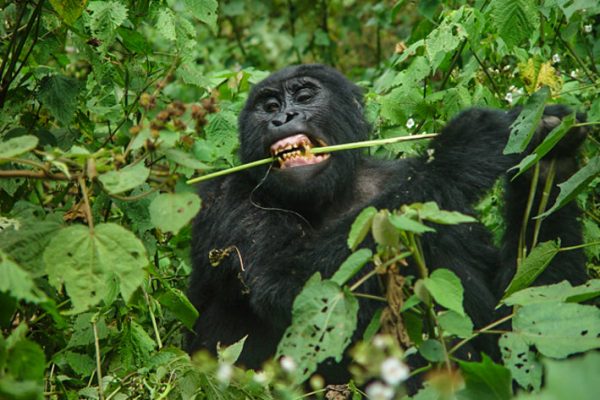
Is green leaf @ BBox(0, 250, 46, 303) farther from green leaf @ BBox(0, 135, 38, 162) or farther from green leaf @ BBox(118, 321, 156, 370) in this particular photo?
green leaf @ BBox(118, 321, 156, 370)

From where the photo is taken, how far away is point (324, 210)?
4375 millimetres

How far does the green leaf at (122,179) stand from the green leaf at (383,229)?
2.05 ft

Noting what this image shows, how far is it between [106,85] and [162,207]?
2.15m

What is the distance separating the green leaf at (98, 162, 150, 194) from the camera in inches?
92.5

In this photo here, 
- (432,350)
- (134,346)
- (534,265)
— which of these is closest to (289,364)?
(432,350)

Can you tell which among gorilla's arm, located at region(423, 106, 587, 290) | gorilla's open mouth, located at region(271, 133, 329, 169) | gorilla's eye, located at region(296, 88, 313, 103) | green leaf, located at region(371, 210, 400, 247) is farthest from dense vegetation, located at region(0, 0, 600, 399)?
gorilla's open mouth, located at region(271, 133, 329, 169)

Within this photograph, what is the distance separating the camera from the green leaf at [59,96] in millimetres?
3922

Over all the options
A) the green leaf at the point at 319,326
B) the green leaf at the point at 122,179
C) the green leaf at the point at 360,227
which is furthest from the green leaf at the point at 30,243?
the green leaf at the point at 360,227

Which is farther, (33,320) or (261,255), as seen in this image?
(261,255)

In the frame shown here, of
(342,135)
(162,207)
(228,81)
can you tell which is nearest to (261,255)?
(342,135)

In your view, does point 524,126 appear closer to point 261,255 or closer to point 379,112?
point 261,255

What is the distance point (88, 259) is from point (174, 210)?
0.88 feet

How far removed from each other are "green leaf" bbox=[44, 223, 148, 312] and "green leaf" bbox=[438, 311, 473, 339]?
85 cm

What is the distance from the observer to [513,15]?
3457mm
